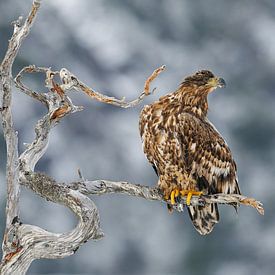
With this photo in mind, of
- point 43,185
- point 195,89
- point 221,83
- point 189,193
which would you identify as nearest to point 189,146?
point 189,193

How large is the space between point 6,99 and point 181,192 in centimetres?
254

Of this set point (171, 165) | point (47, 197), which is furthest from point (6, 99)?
point (171, 165)

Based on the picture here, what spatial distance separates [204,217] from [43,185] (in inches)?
94.1

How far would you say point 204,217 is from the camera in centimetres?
766

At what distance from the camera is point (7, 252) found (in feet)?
21.4

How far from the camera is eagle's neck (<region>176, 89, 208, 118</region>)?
292 inches

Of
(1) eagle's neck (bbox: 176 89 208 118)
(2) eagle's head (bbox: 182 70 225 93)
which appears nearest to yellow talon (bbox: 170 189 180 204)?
(1) eagle's neck (bbox: 176 89 208 118)

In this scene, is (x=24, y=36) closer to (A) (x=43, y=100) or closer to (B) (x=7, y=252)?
(A) (x=43, y=100)

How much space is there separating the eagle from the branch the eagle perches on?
45 cm

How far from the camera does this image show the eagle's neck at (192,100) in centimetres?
741

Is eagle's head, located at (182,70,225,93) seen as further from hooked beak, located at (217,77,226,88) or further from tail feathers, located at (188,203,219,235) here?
tail feathers, located at (188,203,219,235)

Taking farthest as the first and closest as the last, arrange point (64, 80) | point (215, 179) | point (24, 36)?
point (215, 179), point (64, 80), point (24, 36)

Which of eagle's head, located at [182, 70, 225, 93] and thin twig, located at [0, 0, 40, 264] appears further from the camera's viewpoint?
eagle's head, located at [182, 70, 225, 93]

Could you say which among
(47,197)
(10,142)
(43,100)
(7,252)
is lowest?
(7,252)
